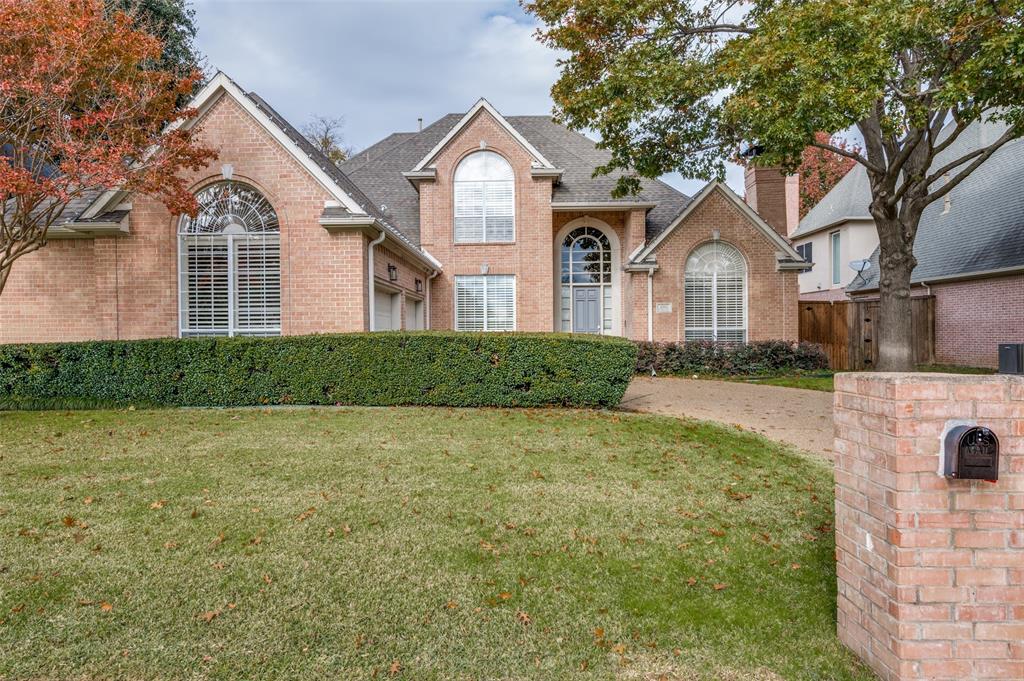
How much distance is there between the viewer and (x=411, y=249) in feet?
45.2

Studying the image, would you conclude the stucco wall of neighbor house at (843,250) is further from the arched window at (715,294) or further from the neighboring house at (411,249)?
the arched window at (715,294)

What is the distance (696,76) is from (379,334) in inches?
339

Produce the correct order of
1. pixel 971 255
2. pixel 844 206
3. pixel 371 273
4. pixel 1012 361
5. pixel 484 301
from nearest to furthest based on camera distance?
pixel 1012 361 < pixel 371 273 < pixel 484 301 < pixel 971 255 < pixel 844 206

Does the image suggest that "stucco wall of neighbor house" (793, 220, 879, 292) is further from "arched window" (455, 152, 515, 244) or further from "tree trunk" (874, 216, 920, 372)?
"arched window" (455, 152, 515, 244)

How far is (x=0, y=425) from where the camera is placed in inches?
321

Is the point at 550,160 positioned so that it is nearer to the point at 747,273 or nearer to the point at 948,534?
the point at 747,273

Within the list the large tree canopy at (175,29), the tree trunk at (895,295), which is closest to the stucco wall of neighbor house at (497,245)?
the tree trunk at (895,295)

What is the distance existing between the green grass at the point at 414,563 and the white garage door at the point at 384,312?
249 inches

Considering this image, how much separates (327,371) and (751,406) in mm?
7972

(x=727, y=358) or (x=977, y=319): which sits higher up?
(x=977, y=319)

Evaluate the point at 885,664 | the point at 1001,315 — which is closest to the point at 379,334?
the point at 885,664

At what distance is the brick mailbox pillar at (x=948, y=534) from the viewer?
225 centimetres

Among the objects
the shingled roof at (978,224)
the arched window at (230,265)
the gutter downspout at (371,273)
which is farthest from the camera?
the shingled roof at (978,224)

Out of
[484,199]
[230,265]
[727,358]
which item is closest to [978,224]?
[727,358]
